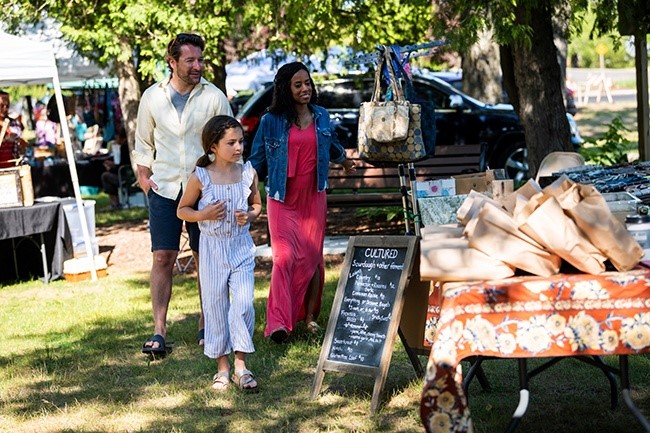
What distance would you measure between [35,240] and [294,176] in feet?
16.4

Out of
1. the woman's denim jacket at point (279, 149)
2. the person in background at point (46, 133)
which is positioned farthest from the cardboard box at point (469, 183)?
the person in background at point (46, 133)

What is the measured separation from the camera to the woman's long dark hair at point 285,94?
7.66 m

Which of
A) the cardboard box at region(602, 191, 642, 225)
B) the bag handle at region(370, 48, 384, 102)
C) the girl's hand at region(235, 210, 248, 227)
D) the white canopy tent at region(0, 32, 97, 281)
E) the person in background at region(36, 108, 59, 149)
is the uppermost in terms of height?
the white canopy tent at region(0, 32, 97, 281)

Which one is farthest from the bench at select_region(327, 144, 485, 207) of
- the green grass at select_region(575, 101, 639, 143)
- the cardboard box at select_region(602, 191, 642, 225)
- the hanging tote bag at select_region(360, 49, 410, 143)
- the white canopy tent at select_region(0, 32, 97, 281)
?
the green grass at select_region(575, 101, 639, 143)

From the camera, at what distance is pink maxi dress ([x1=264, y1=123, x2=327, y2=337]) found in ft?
25.5

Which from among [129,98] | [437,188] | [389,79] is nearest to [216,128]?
[437,188]

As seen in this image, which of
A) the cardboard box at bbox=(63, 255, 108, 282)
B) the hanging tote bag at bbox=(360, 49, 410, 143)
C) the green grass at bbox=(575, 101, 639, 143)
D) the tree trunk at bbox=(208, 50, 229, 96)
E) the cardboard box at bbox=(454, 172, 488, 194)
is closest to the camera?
the cardboard box at bbox=(454, 172, 488, 194)

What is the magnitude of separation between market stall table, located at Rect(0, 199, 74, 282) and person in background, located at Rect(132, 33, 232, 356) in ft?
12.9

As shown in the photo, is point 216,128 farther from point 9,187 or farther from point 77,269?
point 77,269

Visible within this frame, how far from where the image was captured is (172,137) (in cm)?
741

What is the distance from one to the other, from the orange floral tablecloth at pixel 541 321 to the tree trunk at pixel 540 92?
643 cm

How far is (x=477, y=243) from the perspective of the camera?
4.68 metres

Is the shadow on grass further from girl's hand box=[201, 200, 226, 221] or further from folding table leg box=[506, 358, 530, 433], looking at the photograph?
girl's hand box=[201, 200, 226, 221]

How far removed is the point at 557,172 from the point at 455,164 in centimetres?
546
